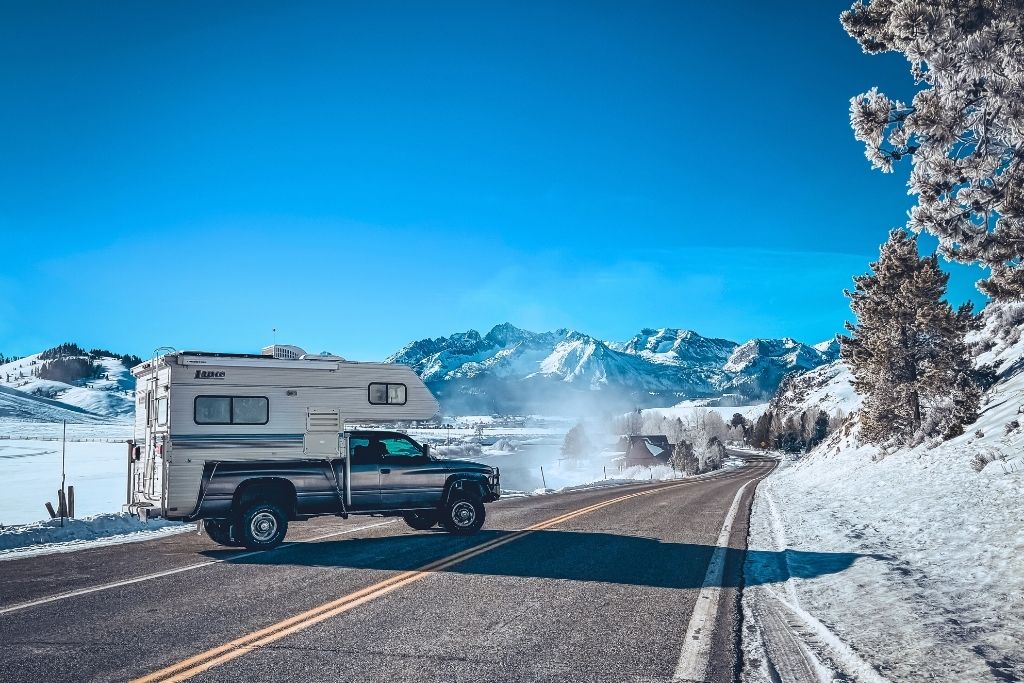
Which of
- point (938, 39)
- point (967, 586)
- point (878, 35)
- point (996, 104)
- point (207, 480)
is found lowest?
point (967, 586)

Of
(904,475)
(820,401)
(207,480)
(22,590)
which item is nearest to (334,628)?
(22,590)

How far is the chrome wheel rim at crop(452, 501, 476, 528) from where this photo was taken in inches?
545

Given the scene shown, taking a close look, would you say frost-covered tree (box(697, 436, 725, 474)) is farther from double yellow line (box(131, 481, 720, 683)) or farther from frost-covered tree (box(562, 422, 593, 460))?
double yellow line (box(131, 481, 720, 683))

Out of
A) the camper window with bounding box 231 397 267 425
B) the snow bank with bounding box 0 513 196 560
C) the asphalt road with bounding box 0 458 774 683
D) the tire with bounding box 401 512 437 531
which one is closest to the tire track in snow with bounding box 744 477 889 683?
the asphalt road with bounding box 0 458 774 683

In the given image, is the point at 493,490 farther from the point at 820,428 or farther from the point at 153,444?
the point at 820,428

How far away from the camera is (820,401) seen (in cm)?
17912

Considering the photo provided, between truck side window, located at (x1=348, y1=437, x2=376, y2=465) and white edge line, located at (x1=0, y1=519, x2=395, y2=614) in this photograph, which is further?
truck side window, located at (x1=348, y1=437, x2=376, y2=465)

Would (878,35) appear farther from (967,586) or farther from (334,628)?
(334,628)

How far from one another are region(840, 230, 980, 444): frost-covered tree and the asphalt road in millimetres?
18034

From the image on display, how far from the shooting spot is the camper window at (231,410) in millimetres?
11758

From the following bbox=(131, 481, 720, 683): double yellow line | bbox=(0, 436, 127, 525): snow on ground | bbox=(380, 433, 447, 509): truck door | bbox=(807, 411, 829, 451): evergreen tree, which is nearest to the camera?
bbox=(131, 481, 720, 683): double yellow line

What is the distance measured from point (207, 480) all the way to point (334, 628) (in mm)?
6291

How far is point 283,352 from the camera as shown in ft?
41.6

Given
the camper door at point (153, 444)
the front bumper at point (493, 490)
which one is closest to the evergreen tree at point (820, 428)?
the front bumper at point (493, 490)
